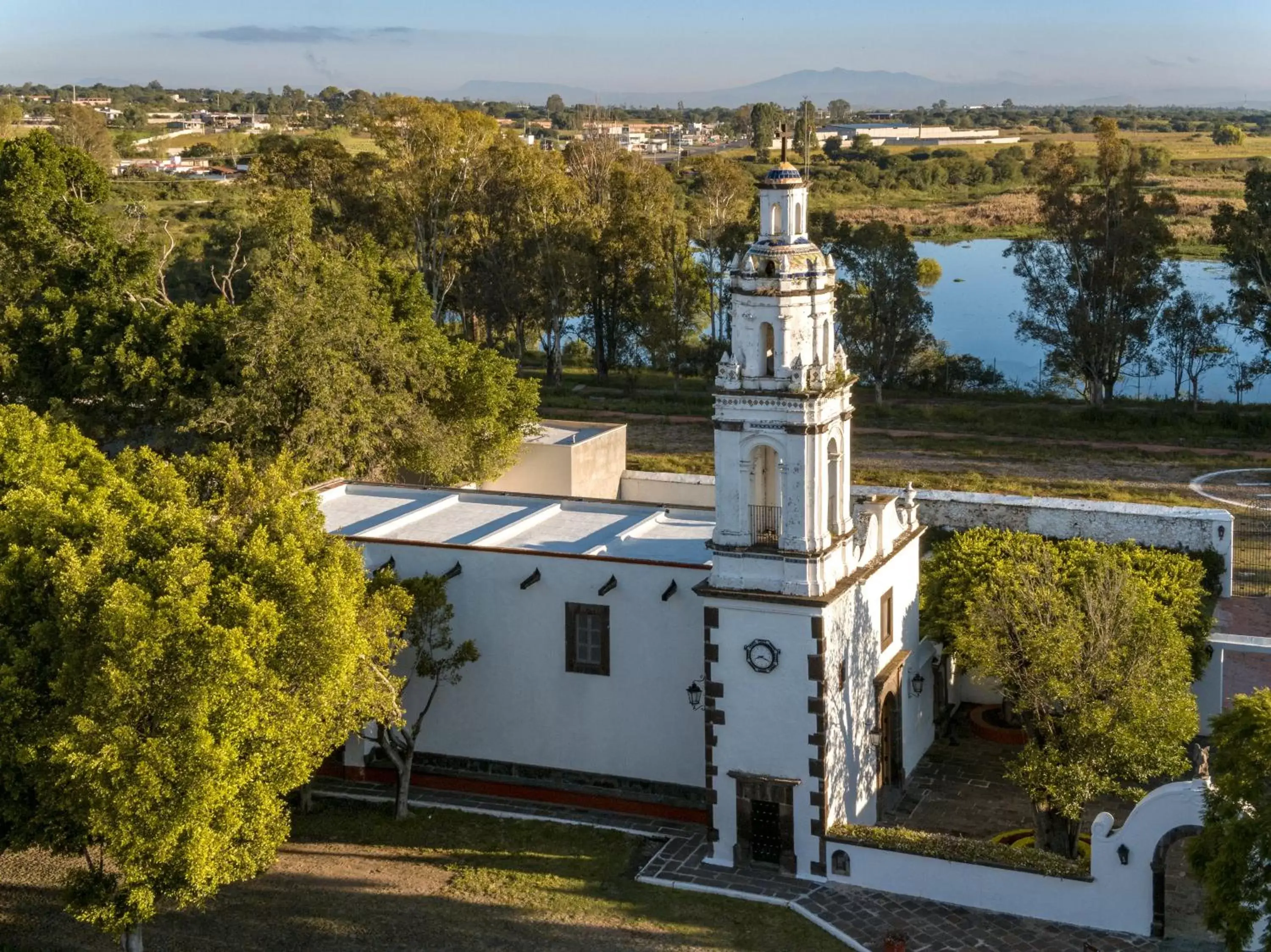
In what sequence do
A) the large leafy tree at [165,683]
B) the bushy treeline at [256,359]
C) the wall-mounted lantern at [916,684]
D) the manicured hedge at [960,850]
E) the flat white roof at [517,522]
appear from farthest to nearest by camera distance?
the bushy treeline at [256,359]
the wall-mounted lantern at [916,684]
the flat white roof at [517,522]
the manicured hedge at [960,850]
the large leafy tree at [165,683]

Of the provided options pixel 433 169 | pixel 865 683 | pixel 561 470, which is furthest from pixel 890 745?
pixel 433 169

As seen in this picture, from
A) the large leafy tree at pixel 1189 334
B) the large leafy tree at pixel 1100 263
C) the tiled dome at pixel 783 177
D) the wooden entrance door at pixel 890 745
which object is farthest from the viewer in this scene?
the large leafy tree at pixel 1189 334

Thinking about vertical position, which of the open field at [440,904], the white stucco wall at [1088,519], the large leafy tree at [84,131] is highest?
the large leafy tree at [84,131]

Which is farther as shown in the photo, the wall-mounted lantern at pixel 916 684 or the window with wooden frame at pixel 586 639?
the wall-mounted lantern at pixel 916 684

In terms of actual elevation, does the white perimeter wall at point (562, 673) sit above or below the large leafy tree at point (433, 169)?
below

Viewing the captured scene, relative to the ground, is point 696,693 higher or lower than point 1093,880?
higher

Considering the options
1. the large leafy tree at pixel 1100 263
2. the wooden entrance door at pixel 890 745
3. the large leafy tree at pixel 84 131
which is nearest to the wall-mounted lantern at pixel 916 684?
the wooden entrance door at pixel 890 745

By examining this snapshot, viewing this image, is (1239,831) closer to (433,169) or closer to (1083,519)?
(1083,519)

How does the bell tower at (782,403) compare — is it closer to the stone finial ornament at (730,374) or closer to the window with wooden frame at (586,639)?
the stone finial ornament at (730,374)
